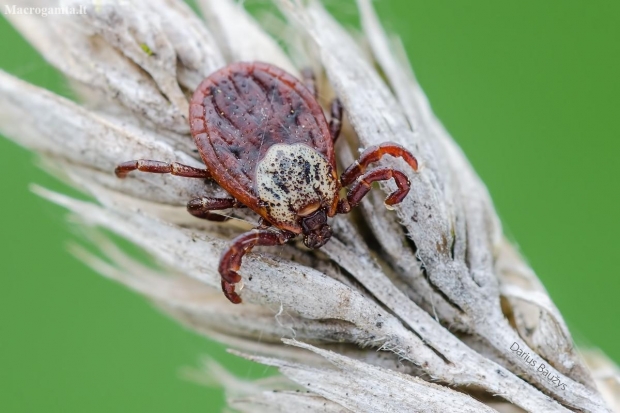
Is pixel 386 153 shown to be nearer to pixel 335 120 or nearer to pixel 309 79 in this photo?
pixel 335 120

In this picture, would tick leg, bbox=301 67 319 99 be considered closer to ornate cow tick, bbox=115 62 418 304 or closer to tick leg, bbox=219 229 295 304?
ornate cow tick, bbox=115 62 418 304

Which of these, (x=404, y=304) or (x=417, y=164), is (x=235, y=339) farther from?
(x=417, y=164)

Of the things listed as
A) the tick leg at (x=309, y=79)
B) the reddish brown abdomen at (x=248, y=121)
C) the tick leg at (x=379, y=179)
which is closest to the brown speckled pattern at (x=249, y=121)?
the reddish brown abdomen at (x=248, y=121)

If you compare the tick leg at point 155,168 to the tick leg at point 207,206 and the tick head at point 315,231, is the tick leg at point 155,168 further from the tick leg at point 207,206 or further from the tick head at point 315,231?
the tick head at point 315,231


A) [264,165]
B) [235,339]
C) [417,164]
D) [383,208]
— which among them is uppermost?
[417,164]

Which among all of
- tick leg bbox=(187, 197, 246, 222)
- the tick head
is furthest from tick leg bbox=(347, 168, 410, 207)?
tick leg bbox=(187, 197, 246, 222)

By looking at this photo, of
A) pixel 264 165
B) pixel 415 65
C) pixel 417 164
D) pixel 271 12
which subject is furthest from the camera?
pixel 415 65

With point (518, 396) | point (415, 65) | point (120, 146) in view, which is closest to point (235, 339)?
point (120, 146)
